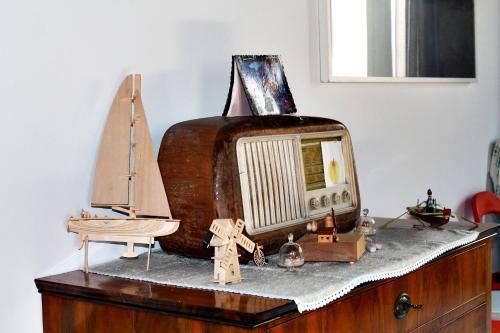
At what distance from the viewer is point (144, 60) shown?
73.7 inches

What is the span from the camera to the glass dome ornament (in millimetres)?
1606

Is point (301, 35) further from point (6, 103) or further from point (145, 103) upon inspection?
point (6, 103)

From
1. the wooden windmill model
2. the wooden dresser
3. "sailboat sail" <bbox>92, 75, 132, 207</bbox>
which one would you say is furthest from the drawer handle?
"sailboat sail" <bbox>92, 75, 132, 207</bbox>

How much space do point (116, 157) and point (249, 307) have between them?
1.59 ft

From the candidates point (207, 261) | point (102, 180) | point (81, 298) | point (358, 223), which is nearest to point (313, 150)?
point (358, 223)

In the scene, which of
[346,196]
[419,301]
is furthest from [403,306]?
[346,196]

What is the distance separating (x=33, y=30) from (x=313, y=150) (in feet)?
2.26

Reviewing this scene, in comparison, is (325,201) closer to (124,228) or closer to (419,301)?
(419,301)

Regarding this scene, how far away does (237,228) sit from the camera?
153 cm

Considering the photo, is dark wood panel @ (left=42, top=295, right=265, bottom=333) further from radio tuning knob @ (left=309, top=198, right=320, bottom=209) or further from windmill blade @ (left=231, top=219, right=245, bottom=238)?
radio tuning knob @ (left=309, top=198, right=320, bottom=209)

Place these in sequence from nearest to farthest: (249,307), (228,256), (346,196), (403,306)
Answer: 1. (249,307)
2. (228,256)
3. (403,306)
4. (346,196)

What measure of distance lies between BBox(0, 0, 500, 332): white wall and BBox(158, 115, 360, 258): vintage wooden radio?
7.4 inches

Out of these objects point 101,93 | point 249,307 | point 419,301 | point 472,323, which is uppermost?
point 101,93

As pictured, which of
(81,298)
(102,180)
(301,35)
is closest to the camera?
(81,298)
